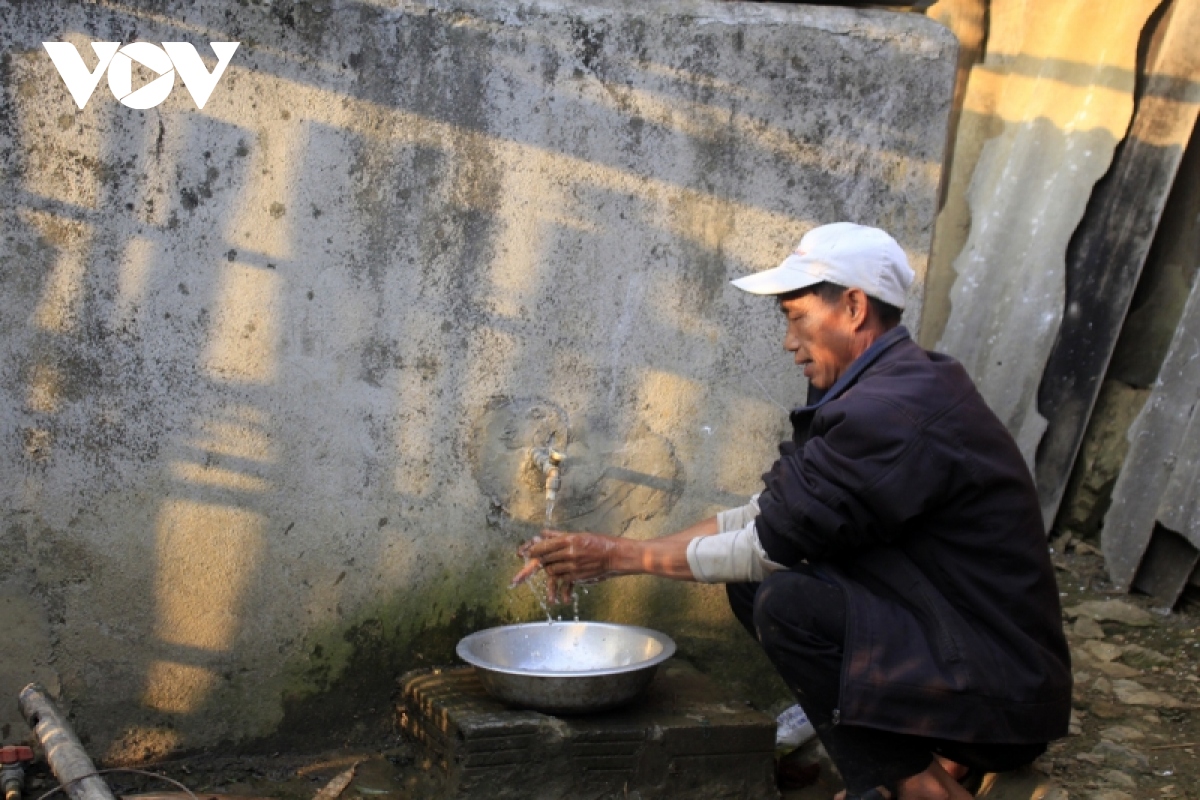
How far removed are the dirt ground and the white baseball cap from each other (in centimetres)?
125

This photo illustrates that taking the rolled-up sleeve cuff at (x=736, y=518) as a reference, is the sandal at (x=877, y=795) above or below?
below

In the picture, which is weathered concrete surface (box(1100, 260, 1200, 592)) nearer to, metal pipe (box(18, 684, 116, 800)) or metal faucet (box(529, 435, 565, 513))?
metal faucet (box(529, 435, 565, 513))

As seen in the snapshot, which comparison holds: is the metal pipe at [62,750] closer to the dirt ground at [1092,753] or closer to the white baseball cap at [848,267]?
the dirt ground at [1092,753]

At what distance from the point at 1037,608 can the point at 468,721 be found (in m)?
1.32

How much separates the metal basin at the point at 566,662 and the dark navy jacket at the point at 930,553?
2.02ft

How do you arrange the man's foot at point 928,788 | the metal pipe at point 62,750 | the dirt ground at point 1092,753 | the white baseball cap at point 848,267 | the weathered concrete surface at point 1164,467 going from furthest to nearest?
Result: the weathered concrete surface at point 1164,467
the dirt ground at point 1092,753
the white baseball cap at point 848,267
the man's foot at point 928,788
the metal pipe at point 62,750

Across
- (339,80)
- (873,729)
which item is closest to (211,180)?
(339,80)

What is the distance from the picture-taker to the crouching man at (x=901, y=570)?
2.61 m

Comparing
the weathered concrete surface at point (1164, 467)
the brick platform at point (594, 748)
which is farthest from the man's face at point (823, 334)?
the weathered concrete surface at point (1164, 467)

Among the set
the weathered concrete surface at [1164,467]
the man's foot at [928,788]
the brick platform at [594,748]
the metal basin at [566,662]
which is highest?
the weathered concrete surface at [1164,467]

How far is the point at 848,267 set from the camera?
2.83 meters

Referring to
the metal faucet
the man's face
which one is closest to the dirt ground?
the metal faucet

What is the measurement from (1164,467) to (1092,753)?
4.98ft

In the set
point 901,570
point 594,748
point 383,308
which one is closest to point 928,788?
point 901,570
